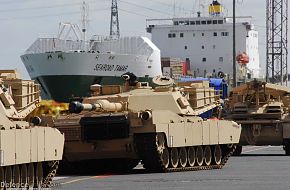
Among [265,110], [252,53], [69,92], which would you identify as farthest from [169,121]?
[252,53]

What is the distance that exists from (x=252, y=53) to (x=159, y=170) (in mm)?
76989

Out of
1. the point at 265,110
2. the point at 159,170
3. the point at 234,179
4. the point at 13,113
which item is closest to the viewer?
the point at 13,113

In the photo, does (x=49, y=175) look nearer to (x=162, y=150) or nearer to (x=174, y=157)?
(x=162, y=150)

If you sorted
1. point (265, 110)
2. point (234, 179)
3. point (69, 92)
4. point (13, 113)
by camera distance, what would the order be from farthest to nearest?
point (69, 92) → point (265, 110) → point (234, 179) → point (13, 113)

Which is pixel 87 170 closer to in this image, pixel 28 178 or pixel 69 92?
pixel 28 178

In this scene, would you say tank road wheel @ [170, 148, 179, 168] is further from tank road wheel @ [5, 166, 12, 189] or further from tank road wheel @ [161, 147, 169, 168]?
Answer: tank road wheel @ [5, 166, 12, 189]

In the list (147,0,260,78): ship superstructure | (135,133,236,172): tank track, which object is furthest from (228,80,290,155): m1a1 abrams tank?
(147,0,260,78): ship superstructure

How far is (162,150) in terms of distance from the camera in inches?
1018

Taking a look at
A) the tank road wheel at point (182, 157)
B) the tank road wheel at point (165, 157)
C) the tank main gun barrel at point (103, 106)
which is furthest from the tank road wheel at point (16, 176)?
the tank road wheel at point (182, 157)

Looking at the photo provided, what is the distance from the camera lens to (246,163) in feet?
99.6

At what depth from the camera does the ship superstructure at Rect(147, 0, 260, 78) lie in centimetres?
9681

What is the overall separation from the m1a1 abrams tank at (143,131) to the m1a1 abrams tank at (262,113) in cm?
640

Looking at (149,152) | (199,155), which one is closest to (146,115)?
(149,152)

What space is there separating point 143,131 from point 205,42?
236ft
